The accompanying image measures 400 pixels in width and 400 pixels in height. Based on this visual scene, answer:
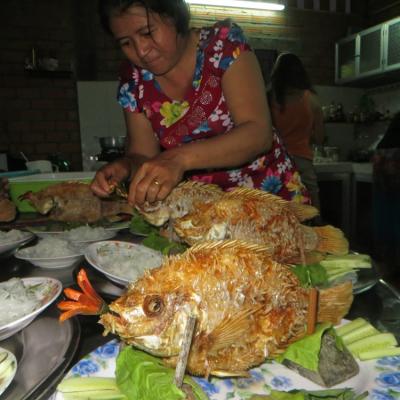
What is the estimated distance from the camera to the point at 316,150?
21.5ft

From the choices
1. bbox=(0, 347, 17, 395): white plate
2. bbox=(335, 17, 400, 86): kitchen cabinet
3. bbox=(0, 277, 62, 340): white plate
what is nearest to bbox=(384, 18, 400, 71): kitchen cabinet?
bbox=(335, 17, 400, 86): kitchen cabinet

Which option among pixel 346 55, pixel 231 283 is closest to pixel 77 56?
pixel 346 55

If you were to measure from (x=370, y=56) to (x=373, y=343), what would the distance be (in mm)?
6562

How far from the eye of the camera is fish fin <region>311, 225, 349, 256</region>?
4.51ft

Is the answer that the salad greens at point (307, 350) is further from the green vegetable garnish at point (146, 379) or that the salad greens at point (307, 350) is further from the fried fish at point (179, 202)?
the fried fish at point (179, 202)

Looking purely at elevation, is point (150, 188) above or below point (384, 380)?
above

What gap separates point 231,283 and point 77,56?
20.3ft

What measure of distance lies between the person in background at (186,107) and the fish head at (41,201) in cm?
60

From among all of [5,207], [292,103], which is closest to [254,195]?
[5,207]

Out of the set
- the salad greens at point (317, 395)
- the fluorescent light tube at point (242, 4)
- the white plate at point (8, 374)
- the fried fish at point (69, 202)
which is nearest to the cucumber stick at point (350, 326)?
the salad greens at point (317, 395)

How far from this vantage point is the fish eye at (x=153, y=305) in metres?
0.72

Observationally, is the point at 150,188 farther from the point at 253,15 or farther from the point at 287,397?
the point at 253,15

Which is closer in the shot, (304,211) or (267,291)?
(267,291)

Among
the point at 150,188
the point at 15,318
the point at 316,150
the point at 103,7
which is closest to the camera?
the point at 15,318
